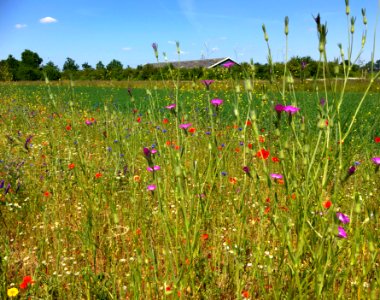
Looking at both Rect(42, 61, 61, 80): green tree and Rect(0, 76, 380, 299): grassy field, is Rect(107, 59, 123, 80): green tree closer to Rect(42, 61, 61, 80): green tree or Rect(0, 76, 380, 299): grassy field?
Rect(42, 61, 61, 80): green tree

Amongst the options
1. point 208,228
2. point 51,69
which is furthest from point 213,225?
point 51,69

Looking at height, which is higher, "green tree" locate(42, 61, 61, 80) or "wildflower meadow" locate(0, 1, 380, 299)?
"green tree" locate(42, 61, 61, 80)

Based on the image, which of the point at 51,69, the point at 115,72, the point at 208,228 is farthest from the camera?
the point at 115,72

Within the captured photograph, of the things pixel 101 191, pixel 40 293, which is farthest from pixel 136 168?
pixel 40 293

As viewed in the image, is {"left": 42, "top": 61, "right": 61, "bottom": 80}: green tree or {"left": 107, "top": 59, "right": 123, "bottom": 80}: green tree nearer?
{"left": 42, "top": 61, "right": 61, "bottom": 80}: green tree

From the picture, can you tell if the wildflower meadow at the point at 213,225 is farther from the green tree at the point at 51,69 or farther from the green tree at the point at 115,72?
the green tree at the point at 115,72

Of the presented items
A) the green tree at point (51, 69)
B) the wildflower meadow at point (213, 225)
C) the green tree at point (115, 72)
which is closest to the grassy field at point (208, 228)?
the wildflower meadow at point (213, 225)

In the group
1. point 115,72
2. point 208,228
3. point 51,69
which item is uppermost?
point 115,72

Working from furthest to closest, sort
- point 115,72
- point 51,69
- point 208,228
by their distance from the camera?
point 115,72 < point 51,69 < point 208,228

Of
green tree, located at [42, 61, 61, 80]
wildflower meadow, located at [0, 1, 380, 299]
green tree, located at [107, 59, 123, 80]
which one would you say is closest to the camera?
wildflower meadow, located at [0, 1, 380, 299]

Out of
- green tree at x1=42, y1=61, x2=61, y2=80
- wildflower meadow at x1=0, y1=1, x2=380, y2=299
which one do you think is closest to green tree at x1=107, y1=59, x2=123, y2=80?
green tree at x1=42, y1=61, x2=61, y2=80

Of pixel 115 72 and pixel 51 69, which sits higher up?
pixel 115 72

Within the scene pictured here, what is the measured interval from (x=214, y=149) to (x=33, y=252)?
112 centimetres

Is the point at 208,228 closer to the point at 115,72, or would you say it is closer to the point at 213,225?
the point at 213,225
